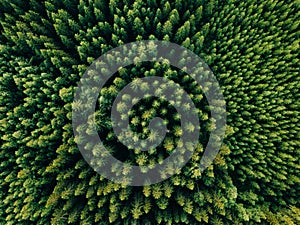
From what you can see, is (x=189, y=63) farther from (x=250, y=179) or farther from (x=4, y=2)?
(x=4, y=2)

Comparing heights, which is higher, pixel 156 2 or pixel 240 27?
pixel 156 2

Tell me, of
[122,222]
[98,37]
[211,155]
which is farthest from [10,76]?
[211,155]

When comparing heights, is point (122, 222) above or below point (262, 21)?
below

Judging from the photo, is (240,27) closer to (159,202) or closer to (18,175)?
(159,202)

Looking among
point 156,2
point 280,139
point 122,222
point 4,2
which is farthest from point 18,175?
point 280,139

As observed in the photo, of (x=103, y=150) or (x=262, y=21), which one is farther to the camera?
(x=262, y=21)

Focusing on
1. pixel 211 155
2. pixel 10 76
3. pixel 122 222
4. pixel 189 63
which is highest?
pixel 189 63
